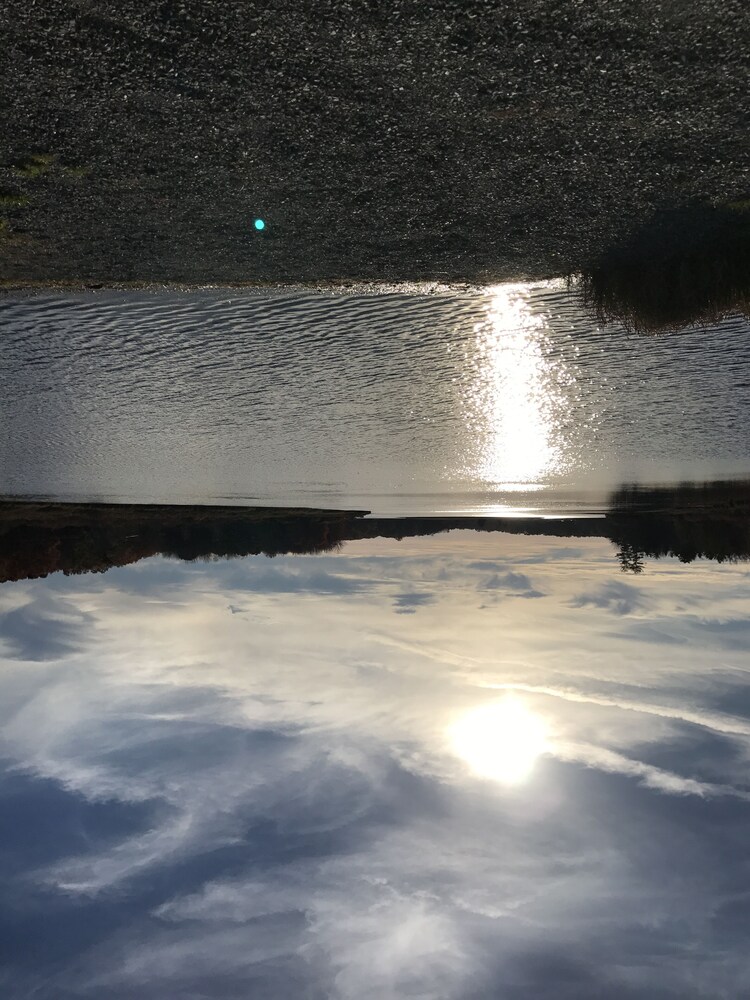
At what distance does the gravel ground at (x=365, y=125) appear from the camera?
22.1ft

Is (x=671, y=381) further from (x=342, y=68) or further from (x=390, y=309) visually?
(x=342, y=68)

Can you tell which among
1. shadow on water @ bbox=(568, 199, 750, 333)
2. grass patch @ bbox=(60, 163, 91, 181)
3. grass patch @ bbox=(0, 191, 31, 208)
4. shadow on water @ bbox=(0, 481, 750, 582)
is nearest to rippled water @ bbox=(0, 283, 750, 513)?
shadow on water @ bbox=(568, 199, 750, 333)

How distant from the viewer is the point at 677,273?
32.6ft

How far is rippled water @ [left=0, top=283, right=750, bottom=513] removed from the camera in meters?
12.6

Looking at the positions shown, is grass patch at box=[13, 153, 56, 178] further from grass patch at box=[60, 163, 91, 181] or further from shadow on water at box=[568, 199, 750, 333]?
shadow on water at box=[568, 199, 750, 333]

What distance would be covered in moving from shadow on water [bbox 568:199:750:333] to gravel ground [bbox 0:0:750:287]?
281 mm

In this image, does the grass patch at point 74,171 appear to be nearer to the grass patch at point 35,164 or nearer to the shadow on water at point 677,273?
the grass patch at point 35,164

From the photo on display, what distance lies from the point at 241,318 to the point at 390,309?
249 cm

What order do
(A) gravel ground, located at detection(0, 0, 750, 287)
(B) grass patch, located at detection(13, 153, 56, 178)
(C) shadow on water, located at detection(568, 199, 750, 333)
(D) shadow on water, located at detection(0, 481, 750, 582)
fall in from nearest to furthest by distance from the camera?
(A) gravel ground, located at detection(0, 0, 750, 287)
(B) grass patch, located at detection(13, 153, 56, 178)
(C) shadow on water, located at detection(568, 199, 750, 333)
(D) shadow on water, located at detection(0, 481, 750, 582)

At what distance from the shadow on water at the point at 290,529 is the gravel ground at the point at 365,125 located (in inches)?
423

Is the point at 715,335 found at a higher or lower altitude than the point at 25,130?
lower

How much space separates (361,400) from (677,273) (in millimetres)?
7206

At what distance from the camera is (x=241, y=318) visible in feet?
42.0

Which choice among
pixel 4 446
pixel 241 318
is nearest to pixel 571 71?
pixel 241 318
